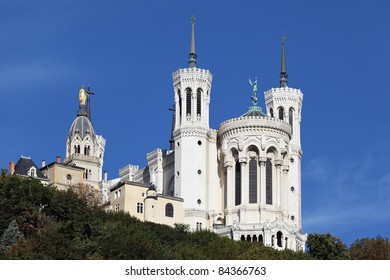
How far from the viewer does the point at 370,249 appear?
103 meters

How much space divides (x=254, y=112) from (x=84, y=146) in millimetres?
24530

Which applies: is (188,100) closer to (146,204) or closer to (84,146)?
(146,204)

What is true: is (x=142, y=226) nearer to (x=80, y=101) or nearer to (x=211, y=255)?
(x=211, y=255)

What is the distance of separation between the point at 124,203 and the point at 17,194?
2012 centimetres

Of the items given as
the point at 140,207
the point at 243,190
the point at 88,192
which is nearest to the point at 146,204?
the point at 140,207

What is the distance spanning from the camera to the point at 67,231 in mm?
86375

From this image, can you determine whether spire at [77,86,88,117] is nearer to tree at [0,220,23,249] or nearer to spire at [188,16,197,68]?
spire at [188,16,197,68]

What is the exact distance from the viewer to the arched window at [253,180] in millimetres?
124062

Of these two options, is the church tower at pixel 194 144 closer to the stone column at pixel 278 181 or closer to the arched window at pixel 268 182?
the arched window at pixel 268 182

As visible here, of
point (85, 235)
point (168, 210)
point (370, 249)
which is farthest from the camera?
point (168, 210)

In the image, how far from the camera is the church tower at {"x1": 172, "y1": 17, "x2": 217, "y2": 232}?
125 metres

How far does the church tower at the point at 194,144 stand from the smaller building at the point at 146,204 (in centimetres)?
277
